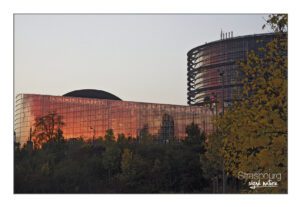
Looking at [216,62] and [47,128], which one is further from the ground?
[216,62]

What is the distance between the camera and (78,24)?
3697 cm

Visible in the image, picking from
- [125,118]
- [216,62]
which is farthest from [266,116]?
[216,62]

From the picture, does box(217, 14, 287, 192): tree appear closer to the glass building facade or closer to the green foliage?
the green foliage

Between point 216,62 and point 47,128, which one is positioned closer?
point 47,128

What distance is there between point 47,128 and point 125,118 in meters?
9.91

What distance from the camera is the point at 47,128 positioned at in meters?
66.2

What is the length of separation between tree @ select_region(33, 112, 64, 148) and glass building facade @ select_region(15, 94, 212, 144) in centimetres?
117

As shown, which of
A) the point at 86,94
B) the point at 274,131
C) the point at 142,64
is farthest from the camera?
the point at 86,94

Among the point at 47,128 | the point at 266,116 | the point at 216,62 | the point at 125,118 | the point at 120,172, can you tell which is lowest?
the point at 120,172

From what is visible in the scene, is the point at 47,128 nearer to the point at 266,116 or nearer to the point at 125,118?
the point at 125,118

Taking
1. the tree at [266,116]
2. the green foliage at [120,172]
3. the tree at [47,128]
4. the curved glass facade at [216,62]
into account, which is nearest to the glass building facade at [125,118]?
the tree at [47,128]
